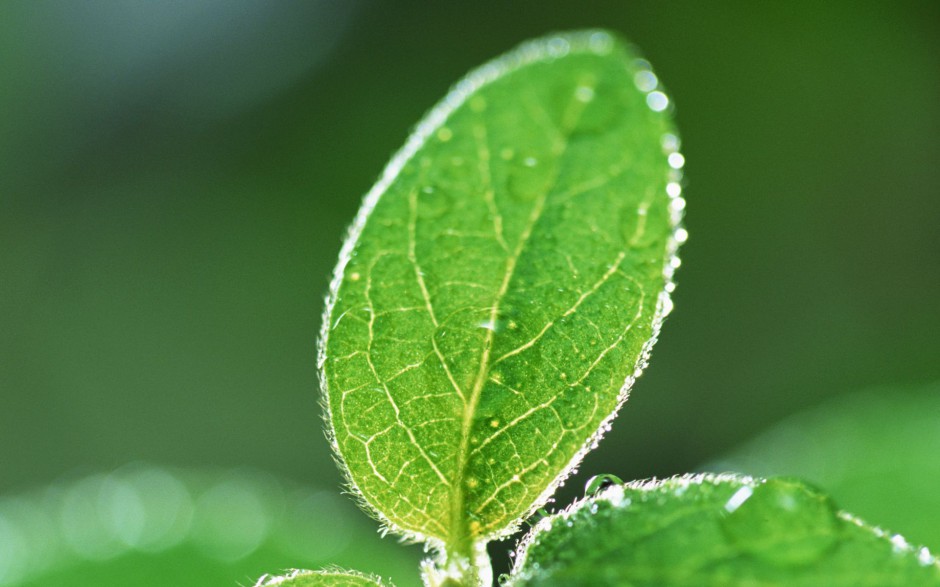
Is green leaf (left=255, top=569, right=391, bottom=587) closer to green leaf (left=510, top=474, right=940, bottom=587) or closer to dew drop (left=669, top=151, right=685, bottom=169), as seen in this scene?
green leaf (left=510, top=474, right=940, bottom=587)

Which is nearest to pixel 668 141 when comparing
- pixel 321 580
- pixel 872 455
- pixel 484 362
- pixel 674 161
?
pixel 674 161

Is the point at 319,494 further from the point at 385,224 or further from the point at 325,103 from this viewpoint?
the point at 325,103

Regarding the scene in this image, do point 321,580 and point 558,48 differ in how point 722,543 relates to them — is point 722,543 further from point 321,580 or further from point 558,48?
point 558,48

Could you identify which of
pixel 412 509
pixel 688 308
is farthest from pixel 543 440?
pixel 688 308

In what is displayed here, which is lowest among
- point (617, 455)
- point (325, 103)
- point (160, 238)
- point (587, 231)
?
point (617, 455)

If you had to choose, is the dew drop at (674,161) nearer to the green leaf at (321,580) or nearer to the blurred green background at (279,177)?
the green leaf at (321,580)

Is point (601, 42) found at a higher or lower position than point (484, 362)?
higher

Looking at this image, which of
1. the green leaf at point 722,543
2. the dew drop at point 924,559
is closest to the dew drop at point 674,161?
the green leaf at point 722,543
